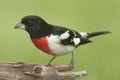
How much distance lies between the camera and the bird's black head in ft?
19.2

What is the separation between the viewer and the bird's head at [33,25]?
19.2 ft

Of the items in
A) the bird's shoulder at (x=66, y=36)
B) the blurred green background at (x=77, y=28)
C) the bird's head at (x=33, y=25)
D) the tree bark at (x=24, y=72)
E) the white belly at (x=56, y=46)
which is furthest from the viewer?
the blurred green background at (x=77, y=28)

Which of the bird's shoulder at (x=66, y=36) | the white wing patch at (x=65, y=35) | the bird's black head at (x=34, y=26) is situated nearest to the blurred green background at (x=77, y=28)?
the bird's shoulder at (x=66, y=36)

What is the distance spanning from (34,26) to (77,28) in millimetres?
3677

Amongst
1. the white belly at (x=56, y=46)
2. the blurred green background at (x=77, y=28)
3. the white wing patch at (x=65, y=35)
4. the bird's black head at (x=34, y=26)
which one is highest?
the bird's black head at (x=34, y=26)

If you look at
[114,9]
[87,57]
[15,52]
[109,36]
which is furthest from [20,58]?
[114,9]

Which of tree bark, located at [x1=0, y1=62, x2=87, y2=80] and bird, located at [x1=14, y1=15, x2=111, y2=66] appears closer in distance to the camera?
tree bark, located at [x1=0, y1=62, x2=87, y2=80]

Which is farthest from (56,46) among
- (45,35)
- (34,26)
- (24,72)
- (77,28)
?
(77,28)

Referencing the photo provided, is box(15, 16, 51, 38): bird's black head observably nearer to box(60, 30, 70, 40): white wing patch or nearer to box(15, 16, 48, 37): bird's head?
box(15, 16, 48, 37): bird's head

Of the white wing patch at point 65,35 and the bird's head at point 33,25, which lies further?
the white wing patch at point 65,35

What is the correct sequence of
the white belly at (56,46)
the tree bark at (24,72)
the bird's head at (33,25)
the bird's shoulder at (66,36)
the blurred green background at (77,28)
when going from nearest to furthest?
the tree bark at (24,72) < the bird's head at (33,25) < the white belly at (56,46) < the bird's shoulder at (66,36) < the blurred green background at (77,28)

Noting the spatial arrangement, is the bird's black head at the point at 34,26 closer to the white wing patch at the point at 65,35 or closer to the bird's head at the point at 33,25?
the bird's head at the point at 33,25

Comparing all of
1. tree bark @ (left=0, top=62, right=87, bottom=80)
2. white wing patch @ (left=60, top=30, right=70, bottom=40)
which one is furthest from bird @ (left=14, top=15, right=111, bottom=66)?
tree bark @ (left=0, top=62, right=87, bottom=80)

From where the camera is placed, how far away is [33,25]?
591 cm
